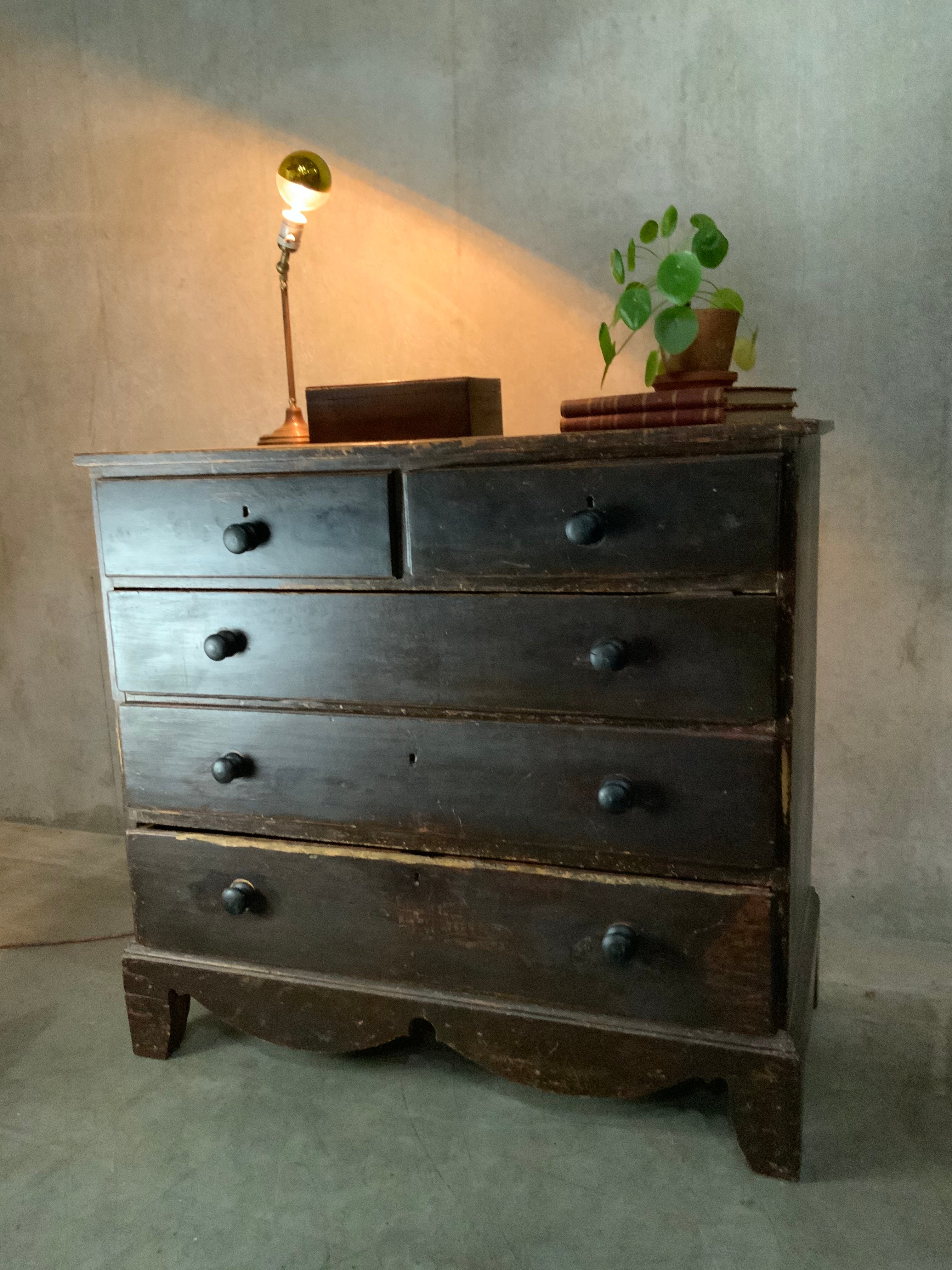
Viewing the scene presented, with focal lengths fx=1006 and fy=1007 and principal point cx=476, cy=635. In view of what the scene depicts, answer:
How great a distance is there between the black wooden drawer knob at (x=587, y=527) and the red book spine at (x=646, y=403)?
0.55 feet

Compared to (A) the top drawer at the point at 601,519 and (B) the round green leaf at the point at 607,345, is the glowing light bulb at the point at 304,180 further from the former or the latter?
(A) the top drawer at the point at 601,519

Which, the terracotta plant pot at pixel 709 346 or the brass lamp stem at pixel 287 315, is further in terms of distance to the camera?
the brass lamp stem at pixel 287 315

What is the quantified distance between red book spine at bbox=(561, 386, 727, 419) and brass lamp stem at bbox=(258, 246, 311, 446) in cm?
56

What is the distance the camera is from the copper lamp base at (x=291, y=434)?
1896 millimetres

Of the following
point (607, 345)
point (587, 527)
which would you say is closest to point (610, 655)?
point (587, 527)

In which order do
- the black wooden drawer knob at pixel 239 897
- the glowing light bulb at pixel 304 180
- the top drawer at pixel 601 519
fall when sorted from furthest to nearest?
the glowing light bulb at pixel 304 180 < the black wooden drawer knob at pixel 239 897 < the top drawer at pixel 601 519

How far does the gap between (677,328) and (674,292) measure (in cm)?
6

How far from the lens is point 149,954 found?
1.89 metres

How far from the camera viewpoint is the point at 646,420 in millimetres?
1471

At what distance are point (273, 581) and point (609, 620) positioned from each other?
574 mm

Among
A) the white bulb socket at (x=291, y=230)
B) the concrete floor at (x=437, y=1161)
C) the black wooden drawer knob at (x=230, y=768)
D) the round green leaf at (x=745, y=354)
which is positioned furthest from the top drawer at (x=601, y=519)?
the concrete floor at (x=437, y=1161)

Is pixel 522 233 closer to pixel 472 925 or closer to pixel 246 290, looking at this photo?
pixel 246 290

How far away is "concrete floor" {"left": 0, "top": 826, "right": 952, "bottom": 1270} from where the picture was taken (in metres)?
1.42

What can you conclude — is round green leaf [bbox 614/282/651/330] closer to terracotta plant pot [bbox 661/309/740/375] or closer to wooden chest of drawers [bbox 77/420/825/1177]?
terracotta plant pot [bbox 661/309/740/375]
